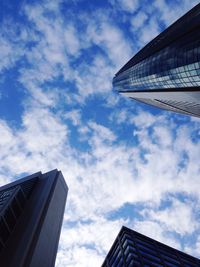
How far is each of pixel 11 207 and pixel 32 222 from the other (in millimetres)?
9038

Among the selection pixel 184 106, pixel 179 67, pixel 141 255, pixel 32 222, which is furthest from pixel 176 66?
pixel 32 222

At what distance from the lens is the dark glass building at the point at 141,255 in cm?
5194

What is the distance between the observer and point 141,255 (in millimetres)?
52719

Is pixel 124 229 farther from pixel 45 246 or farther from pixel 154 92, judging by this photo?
pixel 154 92

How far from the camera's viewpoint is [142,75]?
271ft

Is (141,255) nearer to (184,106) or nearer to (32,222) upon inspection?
(32,222)

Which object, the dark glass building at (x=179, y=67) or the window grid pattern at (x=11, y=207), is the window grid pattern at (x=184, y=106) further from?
the window grid pattern at (x=11, y=207)

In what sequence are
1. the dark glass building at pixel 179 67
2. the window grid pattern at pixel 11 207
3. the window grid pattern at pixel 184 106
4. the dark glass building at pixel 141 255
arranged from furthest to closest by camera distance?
the window grid pattern at pixel 184 106 → the window grid pattern at pixel 11 207 → the dark glass building at pixel 179 67 → the dark glass building at pixel 141 255

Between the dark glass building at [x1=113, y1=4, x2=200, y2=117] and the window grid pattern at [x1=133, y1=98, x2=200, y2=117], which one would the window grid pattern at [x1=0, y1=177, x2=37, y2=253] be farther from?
the window grid pattern at [x1=133, y1=98, x2=200, y2=117]

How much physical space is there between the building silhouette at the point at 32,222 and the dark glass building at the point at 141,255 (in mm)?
17697

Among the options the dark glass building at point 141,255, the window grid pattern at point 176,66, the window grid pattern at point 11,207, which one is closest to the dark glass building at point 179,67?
the window grid pattern at point 176,66

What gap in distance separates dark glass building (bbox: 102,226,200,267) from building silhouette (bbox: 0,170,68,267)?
17.7 meters

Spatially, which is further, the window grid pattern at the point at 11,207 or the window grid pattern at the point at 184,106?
the window grid pattern at the point at 184,106

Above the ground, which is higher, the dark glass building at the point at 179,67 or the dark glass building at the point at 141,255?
the dark glass building at the point at 179,67
